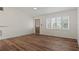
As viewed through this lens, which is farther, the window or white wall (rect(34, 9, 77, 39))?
the window

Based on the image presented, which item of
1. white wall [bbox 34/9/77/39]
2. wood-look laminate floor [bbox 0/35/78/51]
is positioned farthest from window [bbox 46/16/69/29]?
wood-look laminate floor [bbox 0/35/78/51]

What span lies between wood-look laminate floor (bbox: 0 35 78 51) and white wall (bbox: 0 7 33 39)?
0.54ft

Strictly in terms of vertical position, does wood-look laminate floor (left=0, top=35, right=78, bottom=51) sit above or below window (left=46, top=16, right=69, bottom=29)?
below

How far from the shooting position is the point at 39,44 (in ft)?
8.52

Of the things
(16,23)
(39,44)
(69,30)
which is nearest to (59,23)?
(69,30)

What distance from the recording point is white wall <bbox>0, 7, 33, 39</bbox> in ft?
6.90

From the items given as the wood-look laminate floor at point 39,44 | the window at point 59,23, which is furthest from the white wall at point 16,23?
the window at point 59,23

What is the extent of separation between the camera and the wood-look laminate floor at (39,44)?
6.69ft

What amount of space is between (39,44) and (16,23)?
101 centimetres

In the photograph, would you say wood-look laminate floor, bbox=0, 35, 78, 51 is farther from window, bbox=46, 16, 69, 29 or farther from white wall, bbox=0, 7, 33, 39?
window, bbox=46, 16, 69, 29

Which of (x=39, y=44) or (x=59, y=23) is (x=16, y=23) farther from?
(x=59, y=23)

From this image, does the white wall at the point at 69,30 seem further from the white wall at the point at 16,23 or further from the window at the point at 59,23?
the white wall at the point at 16,23

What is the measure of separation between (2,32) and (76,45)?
77.5 inches

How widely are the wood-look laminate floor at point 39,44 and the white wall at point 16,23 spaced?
0.54 ft
